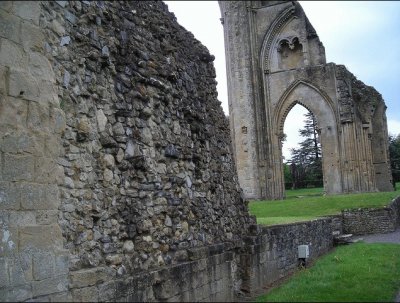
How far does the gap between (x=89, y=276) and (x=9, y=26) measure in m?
2.62

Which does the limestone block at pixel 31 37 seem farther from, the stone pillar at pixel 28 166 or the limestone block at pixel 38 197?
the limestone block at pixel 38 197

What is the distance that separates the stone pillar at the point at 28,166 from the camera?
4438 mm

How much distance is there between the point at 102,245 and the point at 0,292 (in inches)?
43.2

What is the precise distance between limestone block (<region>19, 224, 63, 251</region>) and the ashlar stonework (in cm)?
2759

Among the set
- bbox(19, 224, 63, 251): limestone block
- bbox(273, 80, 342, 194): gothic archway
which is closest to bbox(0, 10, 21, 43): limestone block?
bbox(19, 224, 63, 251): limestone block

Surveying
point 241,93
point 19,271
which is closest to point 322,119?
point 241,93

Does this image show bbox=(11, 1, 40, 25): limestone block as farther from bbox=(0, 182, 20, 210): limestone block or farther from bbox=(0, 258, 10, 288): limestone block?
bbox=(0, 258, 10, 288): limestone block

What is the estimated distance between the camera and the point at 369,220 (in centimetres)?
1862

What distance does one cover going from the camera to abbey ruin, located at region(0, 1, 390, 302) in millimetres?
4570

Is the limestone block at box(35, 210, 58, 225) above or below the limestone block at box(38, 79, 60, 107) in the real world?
below

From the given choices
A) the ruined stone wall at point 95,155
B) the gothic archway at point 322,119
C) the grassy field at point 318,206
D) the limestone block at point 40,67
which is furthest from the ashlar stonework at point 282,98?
the limestone block at point 40,67

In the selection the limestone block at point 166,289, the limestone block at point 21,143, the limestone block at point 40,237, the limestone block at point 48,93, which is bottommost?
the limestone block at point 166,289

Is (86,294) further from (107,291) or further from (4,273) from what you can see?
(4,273)

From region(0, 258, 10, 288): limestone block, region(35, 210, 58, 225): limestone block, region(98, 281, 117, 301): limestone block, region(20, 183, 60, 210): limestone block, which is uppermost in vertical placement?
region(20, 183, 60, 210): limestone block
